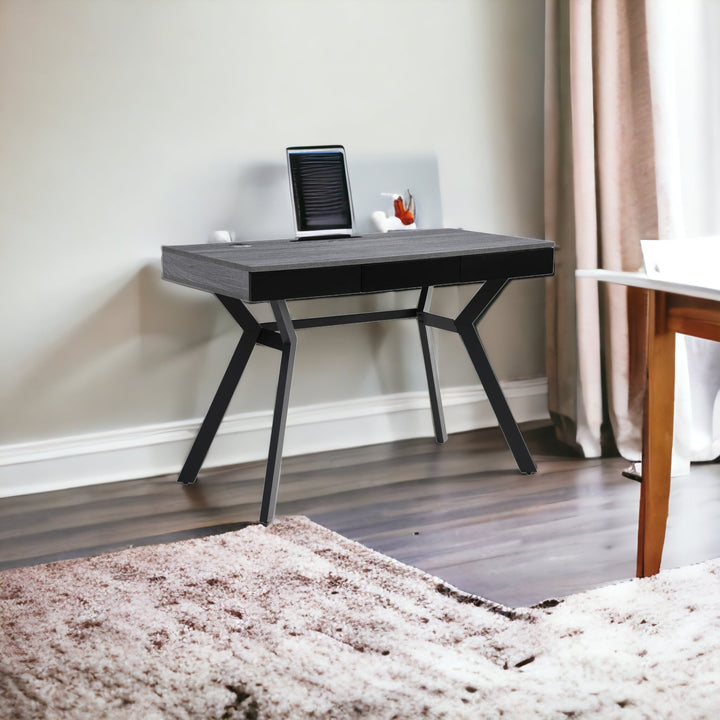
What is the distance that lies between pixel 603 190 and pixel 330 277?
1051 millimetres

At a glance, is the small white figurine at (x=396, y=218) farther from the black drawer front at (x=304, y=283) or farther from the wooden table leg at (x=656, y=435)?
the wooden table leg at (x=656, y=435)

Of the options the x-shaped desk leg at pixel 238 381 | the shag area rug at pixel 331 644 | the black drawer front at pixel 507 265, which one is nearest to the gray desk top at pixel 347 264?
the black drawer front at pixel 507 265

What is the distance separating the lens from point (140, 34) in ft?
9.30

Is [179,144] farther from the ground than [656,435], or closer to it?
farther from the ground

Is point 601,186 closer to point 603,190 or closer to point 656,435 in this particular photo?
point 603,190

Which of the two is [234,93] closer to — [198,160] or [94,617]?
[198,160]

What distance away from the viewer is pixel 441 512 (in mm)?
2602

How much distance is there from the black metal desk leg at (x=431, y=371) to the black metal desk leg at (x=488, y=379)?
261 mm

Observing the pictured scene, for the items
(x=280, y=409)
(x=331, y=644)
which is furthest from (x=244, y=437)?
(x=331, y=644)

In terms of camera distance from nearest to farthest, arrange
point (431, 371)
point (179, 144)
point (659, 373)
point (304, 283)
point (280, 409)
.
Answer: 1. point (659, 373)
2. point (304, 283)
3. point (280, 409)
4. point (179, 144)
5. point (431, 371)

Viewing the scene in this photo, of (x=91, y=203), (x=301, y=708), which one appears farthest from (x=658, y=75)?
(x=301, y=708)

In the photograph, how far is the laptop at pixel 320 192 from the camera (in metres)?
2.86

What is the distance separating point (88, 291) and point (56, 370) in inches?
9.4

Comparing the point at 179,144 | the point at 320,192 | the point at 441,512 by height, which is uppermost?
the point at 179,144
